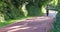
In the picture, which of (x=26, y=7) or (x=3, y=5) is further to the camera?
(x=26, y=7)

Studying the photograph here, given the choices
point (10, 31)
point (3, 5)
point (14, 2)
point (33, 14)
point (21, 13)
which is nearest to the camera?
point (10, 31)

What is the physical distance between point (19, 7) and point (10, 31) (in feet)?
53.2

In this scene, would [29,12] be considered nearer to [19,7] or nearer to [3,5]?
[19,7]

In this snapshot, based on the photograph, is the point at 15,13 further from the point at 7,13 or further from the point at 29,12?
the point at 29,12

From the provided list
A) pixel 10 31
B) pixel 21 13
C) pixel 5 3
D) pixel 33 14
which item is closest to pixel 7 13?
pixel 5 3

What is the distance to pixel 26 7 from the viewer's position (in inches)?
1486

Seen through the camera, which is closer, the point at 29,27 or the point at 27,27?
the point at 27,27

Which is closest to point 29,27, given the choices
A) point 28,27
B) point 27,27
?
point 28,27

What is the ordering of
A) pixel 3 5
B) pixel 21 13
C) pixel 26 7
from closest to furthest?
pixel 3 5 < pixel 21 13 < pixel 26 7

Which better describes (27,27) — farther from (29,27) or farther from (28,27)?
(29,27)

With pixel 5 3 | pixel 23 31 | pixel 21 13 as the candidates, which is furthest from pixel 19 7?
pixel 23 31

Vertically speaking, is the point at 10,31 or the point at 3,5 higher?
the point at 3,5

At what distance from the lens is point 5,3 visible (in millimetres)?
26219

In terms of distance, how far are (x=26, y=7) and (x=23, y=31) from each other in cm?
2114
